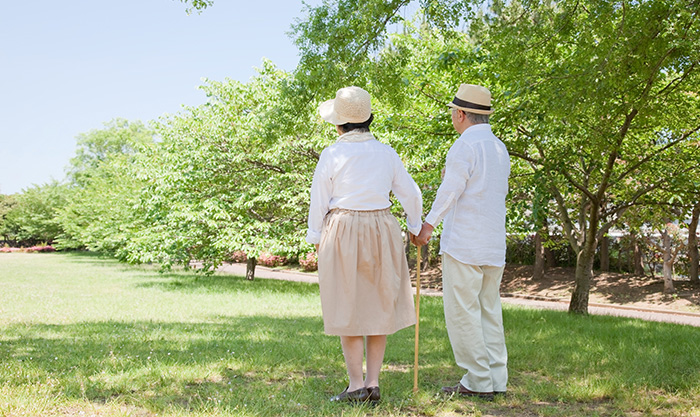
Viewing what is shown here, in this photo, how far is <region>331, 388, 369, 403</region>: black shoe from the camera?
369cm

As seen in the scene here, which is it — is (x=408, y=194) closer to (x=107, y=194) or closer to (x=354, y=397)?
(x=354, y=397)

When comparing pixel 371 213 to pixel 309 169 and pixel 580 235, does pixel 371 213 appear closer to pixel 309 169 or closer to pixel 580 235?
pixel 580 235

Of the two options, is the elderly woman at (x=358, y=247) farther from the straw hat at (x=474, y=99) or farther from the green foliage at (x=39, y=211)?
the green foliage at (x=39, y=211)

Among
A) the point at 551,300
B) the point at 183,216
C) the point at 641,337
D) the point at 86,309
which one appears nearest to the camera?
the point at 641,337

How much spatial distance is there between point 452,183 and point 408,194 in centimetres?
32

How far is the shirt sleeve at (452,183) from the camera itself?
Result: 3.98 m

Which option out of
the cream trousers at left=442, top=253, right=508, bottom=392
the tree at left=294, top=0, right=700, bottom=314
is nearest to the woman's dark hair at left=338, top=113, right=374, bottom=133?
the cream trousers at left=442, top=253, right=508, bottom=392

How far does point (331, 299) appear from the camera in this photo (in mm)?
3705

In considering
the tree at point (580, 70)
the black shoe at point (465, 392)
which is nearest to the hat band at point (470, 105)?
the black shoe at point (465, 392)

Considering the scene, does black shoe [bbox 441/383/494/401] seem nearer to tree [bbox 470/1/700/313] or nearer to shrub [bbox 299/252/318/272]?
tree [bbox 470/1/700/313]

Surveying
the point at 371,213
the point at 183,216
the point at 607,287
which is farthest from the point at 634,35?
the point at 607,287

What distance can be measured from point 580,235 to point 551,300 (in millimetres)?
10076

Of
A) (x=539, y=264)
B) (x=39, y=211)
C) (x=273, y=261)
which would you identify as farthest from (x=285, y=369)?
(x=39, y=211)

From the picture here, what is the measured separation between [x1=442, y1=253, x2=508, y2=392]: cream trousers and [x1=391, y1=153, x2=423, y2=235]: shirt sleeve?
0.34m
